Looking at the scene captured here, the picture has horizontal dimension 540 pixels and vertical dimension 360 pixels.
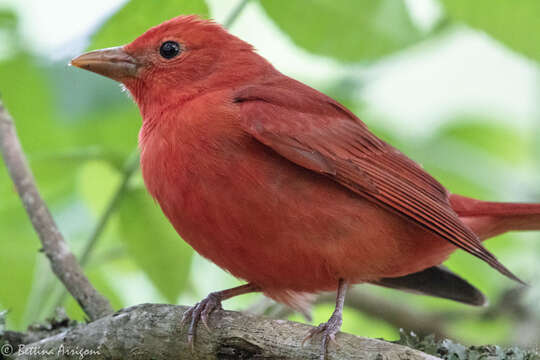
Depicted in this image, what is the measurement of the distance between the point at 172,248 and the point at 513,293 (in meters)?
2.90

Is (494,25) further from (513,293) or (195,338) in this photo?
(513,293)

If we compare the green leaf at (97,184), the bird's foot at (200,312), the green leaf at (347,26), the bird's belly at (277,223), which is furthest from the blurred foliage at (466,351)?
the green leaf at (97,184)

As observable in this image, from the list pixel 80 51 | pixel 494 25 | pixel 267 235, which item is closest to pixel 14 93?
pixel 80 51

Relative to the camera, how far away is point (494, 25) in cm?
410

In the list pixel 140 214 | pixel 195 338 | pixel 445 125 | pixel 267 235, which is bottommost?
pixel 195 338

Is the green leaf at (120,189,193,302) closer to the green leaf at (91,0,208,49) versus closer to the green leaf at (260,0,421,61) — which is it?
the green leaf at (91,0,208,49)

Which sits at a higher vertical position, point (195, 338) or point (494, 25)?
point (494, 25)

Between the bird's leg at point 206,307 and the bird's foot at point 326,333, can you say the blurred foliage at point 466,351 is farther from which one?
the bird's leg at point 206,307

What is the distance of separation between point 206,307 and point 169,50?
1.60 metres

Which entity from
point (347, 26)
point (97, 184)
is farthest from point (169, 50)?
point (347, 26)

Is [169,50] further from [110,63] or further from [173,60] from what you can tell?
[110,63]

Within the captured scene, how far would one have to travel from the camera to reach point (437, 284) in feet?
15.9

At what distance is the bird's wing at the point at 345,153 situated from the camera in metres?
3.97

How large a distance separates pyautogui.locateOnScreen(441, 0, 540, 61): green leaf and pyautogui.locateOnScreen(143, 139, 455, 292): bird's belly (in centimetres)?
106
